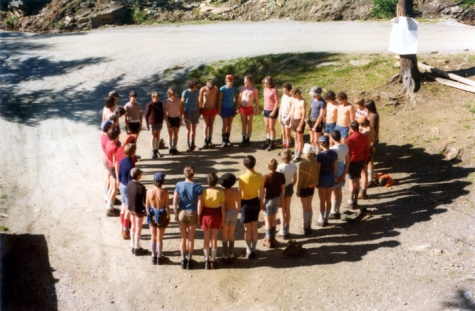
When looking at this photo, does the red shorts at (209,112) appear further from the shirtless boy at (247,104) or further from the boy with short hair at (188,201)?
the boy with short hair at (188,201)

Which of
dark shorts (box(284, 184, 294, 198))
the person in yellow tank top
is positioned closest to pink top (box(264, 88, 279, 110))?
dark shorts (box(284, 184, 294, 198))

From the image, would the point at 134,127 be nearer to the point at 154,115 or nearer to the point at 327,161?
the point at 154,115

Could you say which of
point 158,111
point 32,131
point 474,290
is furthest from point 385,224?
point 32,131

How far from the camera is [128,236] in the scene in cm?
1030

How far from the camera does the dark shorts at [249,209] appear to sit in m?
9.29

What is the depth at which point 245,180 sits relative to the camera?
920 centimetres

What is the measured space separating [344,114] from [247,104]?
9.19ft

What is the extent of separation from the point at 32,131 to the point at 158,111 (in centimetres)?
423

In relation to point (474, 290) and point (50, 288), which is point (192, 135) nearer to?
point (50, 288)

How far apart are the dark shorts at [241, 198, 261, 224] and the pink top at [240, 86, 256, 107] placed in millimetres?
5015

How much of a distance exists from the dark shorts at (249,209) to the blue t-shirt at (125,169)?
6.56 ft

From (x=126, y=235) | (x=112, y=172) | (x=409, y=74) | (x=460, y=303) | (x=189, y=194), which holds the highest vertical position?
(x=409, y=74)

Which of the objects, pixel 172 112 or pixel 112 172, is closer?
pixel 112 172

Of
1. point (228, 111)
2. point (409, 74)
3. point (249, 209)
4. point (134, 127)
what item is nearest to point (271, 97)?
point (228, 111)
